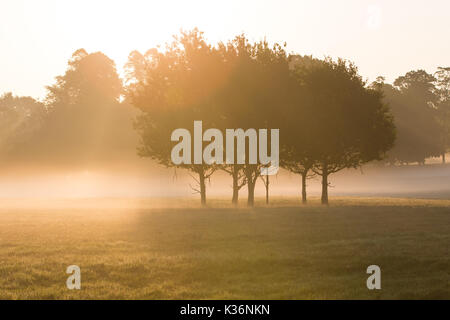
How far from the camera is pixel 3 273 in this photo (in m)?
16.8

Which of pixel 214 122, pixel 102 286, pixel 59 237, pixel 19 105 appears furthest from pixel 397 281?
pixel 19 105

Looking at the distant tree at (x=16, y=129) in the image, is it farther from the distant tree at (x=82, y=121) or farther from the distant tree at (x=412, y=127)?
the distant tree at (x=412, y=127)

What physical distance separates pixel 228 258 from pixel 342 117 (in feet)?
105

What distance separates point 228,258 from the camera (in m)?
18.5

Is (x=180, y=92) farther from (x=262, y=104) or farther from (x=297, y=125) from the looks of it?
(x=297, y=125)

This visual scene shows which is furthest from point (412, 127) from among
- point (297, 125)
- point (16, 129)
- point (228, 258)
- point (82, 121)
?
point (228, 258)

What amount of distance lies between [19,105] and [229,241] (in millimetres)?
161741

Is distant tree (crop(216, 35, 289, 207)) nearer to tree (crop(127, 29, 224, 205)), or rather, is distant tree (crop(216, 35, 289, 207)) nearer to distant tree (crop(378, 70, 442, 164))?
tree (crop(127, 29, 224, 205))

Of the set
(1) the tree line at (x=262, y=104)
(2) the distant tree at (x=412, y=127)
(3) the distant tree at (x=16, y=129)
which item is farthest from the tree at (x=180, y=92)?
(3) the distant tree at (x=16, y=129)

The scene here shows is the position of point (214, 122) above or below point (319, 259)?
above

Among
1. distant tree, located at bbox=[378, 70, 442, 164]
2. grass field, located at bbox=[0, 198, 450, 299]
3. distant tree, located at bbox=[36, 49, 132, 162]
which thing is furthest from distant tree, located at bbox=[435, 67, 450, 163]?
→ grass field, located at bbox=[0, 198, 450, 299]

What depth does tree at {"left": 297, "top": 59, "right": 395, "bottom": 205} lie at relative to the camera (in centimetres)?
4812
